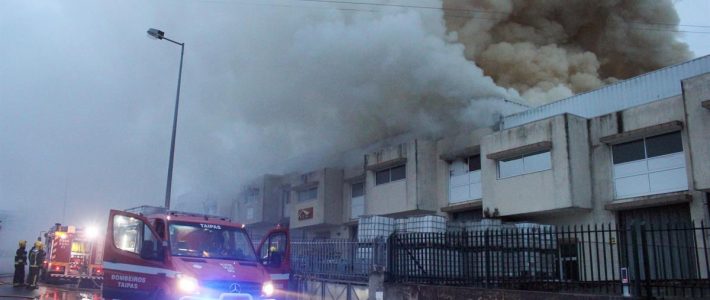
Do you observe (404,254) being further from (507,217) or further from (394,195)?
(394,195)

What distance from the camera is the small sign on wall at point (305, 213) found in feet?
90.5

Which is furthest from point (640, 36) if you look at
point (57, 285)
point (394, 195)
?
point (57, 285)

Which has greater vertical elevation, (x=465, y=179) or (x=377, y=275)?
(x=465, y=179)

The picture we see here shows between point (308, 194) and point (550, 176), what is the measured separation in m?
14.1

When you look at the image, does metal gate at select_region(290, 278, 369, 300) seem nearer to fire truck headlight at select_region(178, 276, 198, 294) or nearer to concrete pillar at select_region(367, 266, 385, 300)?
concrete pillar at select_region(367, 266, 385, 300)

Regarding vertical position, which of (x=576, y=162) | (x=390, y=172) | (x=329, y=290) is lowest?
(x=329, y=290)

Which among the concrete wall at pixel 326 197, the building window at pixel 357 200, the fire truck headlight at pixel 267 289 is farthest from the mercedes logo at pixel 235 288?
the concrete wall at pixel 326 197

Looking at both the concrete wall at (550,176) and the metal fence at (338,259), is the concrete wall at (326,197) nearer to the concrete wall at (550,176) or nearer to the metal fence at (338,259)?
the concrete wall at (550,176)

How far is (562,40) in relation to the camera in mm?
24094

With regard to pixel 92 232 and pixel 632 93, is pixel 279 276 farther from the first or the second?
pixel 632 93

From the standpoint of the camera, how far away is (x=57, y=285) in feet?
61.7

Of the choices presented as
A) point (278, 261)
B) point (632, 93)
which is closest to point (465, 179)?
point (632, 93)

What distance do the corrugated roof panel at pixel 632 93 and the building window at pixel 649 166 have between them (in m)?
1.72

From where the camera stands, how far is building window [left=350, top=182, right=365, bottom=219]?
84.7 feet
